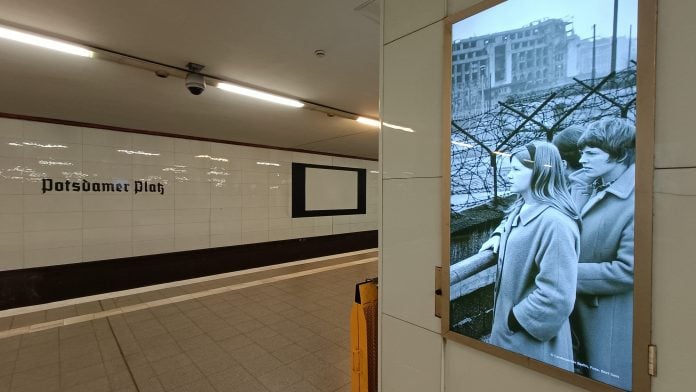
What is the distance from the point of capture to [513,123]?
4.22 ft

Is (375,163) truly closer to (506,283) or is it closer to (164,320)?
(164,320)

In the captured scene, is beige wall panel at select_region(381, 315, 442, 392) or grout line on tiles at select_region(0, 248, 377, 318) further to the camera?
grout line on tiles at select_region(0, 248, 377, 318)

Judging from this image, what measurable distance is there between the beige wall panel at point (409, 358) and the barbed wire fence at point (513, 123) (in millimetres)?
698

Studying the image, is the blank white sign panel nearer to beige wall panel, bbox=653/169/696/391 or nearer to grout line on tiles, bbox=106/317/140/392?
grout line on tiles, bbox=106/317/140/392

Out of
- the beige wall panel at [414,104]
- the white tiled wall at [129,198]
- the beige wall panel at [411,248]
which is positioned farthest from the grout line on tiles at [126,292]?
the beige wall panel at [414,104]

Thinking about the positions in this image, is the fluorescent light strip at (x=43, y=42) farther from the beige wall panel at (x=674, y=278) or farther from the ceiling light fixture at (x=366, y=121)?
the beige wall panel at (x=674, y=278)

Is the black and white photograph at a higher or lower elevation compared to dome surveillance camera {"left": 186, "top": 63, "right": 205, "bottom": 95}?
lower

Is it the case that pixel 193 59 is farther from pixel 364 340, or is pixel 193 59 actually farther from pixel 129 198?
pixel 129 198

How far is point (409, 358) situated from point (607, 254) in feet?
3.48

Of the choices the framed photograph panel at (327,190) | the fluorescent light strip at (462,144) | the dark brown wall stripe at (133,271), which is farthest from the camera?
the framed photograph panel at (327,190)

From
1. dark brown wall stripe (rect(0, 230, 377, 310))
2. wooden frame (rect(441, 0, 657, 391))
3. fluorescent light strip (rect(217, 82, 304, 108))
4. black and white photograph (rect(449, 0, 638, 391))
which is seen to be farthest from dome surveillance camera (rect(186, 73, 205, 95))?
dark brown wall stripe (rect(0, 230, 377, 310))

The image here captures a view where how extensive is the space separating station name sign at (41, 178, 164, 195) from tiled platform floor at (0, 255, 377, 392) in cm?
212

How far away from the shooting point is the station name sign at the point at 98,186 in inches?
215

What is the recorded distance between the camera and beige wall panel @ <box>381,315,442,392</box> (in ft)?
5.04
